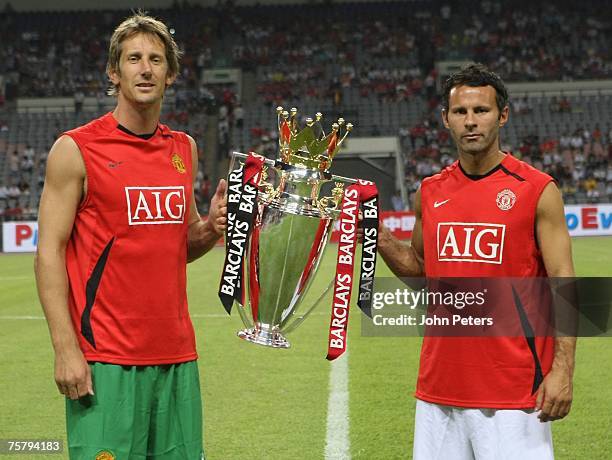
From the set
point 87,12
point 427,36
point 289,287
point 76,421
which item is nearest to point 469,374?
point 289,287

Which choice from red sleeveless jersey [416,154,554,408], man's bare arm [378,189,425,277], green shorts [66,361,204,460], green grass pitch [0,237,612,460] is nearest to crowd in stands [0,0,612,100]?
green grass pitch [0,237,612,460]

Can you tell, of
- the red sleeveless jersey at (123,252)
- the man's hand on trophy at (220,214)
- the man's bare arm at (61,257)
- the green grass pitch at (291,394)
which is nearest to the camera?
the man's bare arm at (61,257)

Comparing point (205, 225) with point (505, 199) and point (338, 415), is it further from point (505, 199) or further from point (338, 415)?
point (338, 415)

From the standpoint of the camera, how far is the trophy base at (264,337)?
10.8 feet

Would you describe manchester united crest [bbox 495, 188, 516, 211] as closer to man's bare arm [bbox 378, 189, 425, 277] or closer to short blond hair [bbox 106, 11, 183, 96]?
man's bare arm [bbox 378, 189, 425, 277]

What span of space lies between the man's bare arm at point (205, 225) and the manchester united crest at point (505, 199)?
100 centimetres

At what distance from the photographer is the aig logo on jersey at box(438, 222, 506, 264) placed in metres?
2.92

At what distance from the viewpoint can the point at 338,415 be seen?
19.2ft

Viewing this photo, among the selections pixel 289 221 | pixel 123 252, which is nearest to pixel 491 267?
pixel 289 221

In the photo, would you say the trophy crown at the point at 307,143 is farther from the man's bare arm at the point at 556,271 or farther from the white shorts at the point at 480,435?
the white shorts at the point at 480,435

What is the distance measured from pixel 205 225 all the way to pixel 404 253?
30.2 inches

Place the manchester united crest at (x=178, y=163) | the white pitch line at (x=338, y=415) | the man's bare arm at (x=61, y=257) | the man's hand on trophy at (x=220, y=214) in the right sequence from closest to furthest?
1. the man's bare arm at (x=61, y=257)
2. the manchester united crest at (x=178, y=163)
3. the man's hand on trophy at (x=220, y=214)
4. the white pitch line at (x=338, y=415)

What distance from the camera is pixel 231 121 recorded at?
101 feet

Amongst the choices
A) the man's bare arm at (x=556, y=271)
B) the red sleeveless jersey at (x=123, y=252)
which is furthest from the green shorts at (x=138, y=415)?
the man's bare arm at (x=556, y=271)
